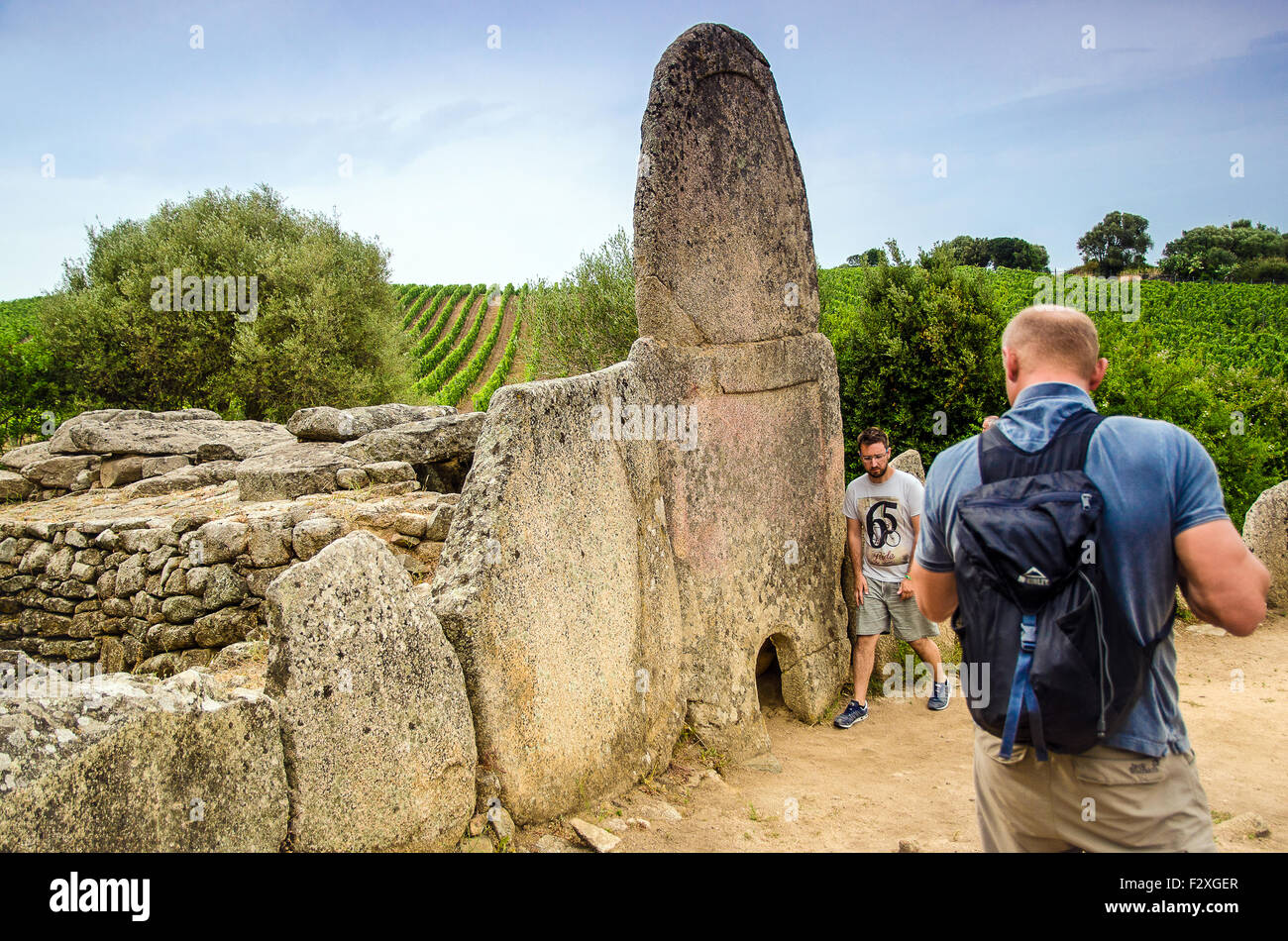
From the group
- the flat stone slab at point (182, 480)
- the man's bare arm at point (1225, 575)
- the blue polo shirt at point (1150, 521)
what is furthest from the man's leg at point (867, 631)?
the flat stone slab at point (182, 480)

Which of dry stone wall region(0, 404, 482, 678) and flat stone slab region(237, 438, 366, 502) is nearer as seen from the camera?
dry stone wall region(0, 404, 482, 678)

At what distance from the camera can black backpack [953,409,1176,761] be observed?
91.2 inches

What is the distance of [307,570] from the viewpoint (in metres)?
3.29

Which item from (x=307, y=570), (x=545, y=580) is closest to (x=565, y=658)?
(x=545, y=580)

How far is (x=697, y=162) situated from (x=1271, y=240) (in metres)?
63.9

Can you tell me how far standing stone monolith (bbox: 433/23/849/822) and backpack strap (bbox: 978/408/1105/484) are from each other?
2.28 metres

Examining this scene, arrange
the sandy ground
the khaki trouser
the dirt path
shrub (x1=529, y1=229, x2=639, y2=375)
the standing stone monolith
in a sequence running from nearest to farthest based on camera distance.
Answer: the khaki trouser, the standing stone monolith, the sandy ground, shrub (x1=529, y1=229, x2=639, y2=375), the dirt path

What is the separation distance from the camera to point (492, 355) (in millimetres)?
44500

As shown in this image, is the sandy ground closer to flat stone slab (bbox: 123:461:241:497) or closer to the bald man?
the bald man

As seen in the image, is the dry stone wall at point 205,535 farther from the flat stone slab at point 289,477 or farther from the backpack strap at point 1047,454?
the backpack strap at point 1047,454

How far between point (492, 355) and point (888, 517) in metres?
39.9

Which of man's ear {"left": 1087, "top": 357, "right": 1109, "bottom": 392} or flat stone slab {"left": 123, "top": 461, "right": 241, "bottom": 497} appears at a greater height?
man's ear {"left": 1087, "top": 357, "right": 1109, "bottom": 392}

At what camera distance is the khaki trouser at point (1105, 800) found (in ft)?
7.71

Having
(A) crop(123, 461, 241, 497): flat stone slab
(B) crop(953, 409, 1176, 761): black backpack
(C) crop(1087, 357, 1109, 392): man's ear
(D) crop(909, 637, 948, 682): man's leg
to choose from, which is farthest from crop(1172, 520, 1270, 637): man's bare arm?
(A) crop(123, 461, 241, 497): flat stone slab
